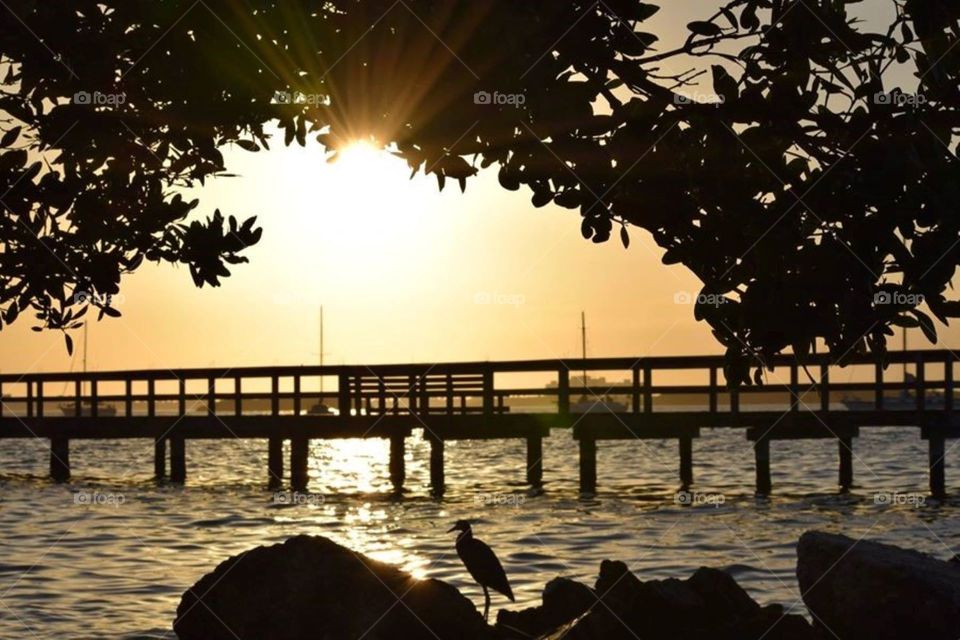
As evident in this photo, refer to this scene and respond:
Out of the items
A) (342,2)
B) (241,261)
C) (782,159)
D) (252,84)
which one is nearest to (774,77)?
(782,159)

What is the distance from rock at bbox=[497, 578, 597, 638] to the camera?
9.98 meters

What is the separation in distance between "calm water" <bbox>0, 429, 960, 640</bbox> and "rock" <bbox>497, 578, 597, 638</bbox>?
7.20ft

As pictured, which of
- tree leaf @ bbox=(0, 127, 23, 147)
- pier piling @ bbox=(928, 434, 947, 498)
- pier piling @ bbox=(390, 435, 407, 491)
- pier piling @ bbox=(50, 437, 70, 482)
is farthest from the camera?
pier piling @ bbox=(50, 437, 70, 482)

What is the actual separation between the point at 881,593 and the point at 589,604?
2126 mm

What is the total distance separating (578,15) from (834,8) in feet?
4.28

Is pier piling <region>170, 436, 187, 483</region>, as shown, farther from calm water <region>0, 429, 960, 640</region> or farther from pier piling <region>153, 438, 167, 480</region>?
pier piling <region>153, 438, 167, 480</region>

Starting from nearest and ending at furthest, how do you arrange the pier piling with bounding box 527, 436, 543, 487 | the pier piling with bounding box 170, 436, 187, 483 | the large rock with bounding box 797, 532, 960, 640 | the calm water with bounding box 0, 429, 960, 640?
1. the large rock with bounding box 797, 532, 960, 640
2. the calm water with bounding box 0, 429, 960, 640
3. the pier piling with bounding box 527, 436, 543, 487
4. the pier piling with bounding box 170, 436, 187, 483

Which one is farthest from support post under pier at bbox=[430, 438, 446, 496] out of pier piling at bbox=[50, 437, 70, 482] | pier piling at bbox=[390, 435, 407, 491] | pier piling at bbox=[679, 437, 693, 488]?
pier piling at bbox=[50, 437, 70, 482]

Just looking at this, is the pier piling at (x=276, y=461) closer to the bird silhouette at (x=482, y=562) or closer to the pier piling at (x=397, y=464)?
the pier piling at (x=397, y=464)

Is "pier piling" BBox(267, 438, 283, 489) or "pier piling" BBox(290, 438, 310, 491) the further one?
"pier piling" BBox(267, 438, 283, 489)

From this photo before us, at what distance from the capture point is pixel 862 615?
9531mm

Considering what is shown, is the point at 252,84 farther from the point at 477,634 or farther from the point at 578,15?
the point at 477,634

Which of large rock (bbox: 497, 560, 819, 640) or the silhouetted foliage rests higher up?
the silhouetted foliage

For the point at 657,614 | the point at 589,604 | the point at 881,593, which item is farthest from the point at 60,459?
the point at 881,593
